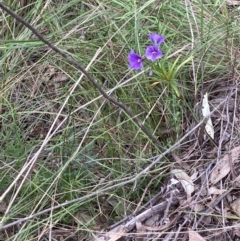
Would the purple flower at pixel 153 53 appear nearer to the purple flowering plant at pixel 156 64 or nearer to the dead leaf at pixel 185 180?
the purple flowering plant at pixel 156 64

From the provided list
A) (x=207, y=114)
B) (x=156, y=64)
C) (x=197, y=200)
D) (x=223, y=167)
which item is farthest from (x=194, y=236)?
(x=156, y=64)

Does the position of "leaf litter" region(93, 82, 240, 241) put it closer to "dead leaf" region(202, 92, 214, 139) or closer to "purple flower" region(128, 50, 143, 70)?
"dead leaf" region(202, 92, 214, 139)

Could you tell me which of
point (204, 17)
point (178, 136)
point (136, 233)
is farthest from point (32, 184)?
point (204, 17)

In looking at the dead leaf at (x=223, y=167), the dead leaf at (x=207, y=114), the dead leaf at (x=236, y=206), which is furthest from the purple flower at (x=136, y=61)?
the dead leaf at (x=236, y=206)

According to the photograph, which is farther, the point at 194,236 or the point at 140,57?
the point at 140,57

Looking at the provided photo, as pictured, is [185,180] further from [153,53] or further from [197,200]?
[153,53]

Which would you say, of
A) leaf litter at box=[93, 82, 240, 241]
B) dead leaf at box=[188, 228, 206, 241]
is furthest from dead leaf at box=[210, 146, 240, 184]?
dead leaf at box=[188, 228, 206, 241]
